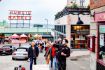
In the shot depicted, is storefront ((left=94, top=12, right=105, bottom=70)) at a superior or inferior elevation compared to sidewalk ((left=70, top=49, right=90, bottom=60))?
superior

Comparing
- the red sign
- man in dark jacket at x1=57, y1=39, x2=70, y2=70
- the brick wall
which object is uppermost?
the brick wall

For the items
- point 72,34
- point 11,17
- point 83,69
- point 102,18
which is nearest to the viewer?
point 102,18

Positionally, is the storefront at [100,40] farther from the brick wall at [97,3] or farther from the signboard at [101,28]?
the brick wall at [97,3]

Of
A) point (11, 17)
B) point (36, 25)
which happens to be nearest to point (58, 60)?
point (11, 17)

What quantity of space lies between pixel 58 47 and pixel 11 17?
90.1 metres

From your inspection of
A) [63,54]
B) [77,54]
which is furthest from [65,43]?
[77,54]

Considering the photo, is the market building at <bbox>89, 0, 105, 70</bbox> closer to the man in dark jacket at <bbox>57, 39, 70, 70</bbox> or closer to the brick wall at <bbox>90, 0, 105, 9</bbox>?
the brick wall at <bbox>90, 0, 105, 9</bbox>

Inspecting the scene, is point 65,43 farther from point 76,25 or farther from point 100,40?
point 76,25

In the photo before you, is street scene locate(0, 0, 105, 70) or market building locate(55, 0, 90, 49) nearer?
street scene locate(0, 0, 105, 70)

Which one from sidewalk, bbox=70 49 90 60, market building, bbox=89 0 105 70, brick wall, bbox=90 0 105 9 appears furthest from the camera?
sidewalk, bbox=70 49 90 60

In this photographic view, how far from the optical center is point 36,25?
11725 centimetres

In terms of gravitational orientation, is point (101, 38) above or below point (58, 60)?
Answer: above

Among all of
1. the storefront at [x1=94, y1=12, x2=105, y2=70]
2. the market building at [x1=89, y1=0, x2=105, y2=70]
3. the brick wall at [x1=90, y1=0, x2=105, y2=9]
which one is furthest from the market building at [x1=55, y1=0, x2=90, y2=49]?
the storefront at [x1=94, y1=12, x2=105, y2=70]

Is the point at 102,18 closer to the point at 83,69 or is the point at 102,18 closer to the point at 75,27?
the point at 83,69
